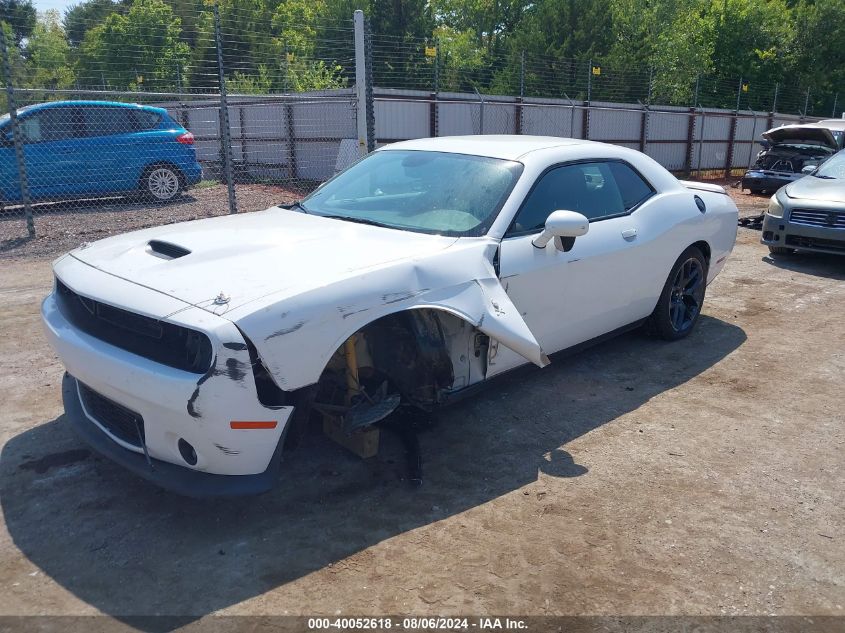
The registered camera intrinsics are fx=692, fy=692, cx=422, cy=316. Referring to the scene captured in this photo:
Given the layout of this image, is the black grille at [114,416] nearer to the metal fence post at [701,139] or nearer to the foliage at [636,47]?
the metal fence post at [701,139]

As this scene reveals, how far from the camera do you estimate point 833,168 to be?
883 centimetres

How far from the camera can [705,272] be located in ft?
18.1

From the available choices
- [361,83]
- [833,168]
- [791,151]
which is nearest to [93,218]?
[361,83]

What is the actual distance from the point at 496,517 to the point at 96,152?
33.3 feet

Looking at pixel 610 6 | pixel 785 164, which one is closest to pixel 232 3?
pixel 610 6

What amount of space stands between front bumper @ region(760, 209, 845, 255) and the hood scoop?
7199mm

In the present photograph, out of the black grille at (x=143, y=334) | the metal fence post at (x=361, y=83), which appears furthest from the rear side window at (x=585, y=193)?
the metal fence post at (x=361, y=83)

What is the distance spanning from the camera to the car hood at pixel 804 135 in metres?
13.0

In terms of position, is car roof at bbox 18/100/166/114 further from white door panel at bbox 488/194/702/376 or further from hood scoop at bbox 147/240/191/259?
white door panel at bbox 488/194/702/376

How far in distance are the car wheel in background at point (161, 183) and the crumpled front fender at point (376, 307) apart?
9.42 m

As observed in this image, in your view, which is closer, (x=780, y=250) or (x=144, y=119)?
Result: (x=780, y=250)

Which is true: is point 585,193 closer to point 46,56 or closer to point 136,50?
point 46,56

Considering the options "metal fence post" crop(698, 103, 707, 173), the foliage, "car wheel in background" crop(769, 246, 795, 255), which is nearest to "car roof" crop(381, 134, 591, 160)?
"car wheel in background" crop(769, 246, 795, 255)

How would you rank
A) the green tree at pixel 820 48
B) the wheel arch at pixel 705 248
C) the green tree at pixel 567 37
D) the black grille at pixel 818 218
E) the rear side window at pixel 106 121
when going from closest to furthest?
the wheel arch at pixel 705 248
the black grille at pixel 818 218
the rear side window at pixel 106 121
the green tree at pixel 567 37
the green tree at pixel 820 48
